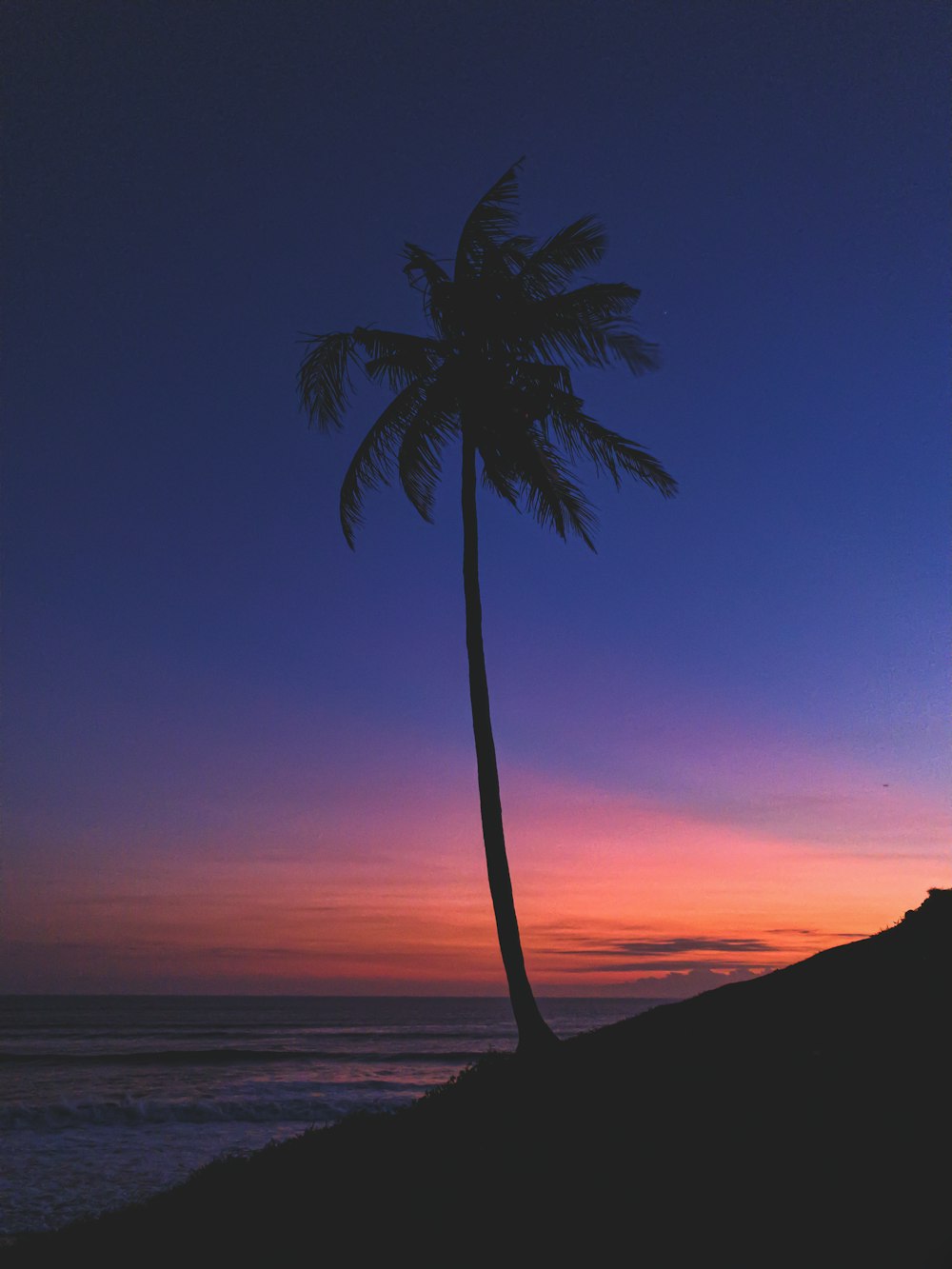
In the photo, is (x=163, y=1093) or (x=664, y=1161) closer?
(x=664, y=1161)

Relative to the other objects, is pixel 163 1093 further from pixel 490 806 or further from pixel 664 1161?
pixel 664 1161

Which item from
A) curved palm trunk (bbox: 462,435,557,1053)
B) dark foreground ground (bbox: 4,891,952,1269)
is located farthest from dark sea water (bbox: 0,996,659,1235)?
curved palm trunk (bbox: 462,435,557,1053)

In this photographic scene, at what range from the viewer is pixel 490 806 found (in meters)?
12.5

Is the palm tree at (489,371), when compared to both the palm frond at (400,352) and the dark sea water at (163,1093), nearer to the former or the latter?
the palm frond at (400,352)

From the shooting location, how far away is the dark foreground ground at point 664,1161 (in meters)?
5.59

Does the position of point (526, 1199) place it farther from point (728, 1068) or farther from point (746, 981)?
point (746, 981)

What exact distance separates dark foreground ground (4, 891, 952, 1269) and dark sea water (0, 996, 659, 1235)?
22.3 ft

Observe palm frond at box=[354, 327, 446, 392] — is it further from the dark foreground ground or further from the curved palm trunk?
the dark foreground ground

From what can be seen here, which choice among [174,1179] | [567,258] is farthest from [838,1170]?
[174,1179]

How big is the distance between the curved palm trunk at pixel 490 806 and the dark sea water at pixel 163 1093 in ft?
27.3

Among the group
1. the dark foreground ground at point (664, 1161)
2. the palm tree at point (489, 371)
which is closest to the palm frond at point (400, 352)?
the palm tree at point (489, 371)

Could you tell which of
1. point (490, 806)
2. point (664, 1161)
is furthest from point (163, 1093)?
point (664, 1161)

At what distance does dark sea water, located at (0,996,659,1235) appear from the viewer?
16.9 m

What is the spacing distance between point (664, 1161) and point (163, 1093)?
29238 mm
